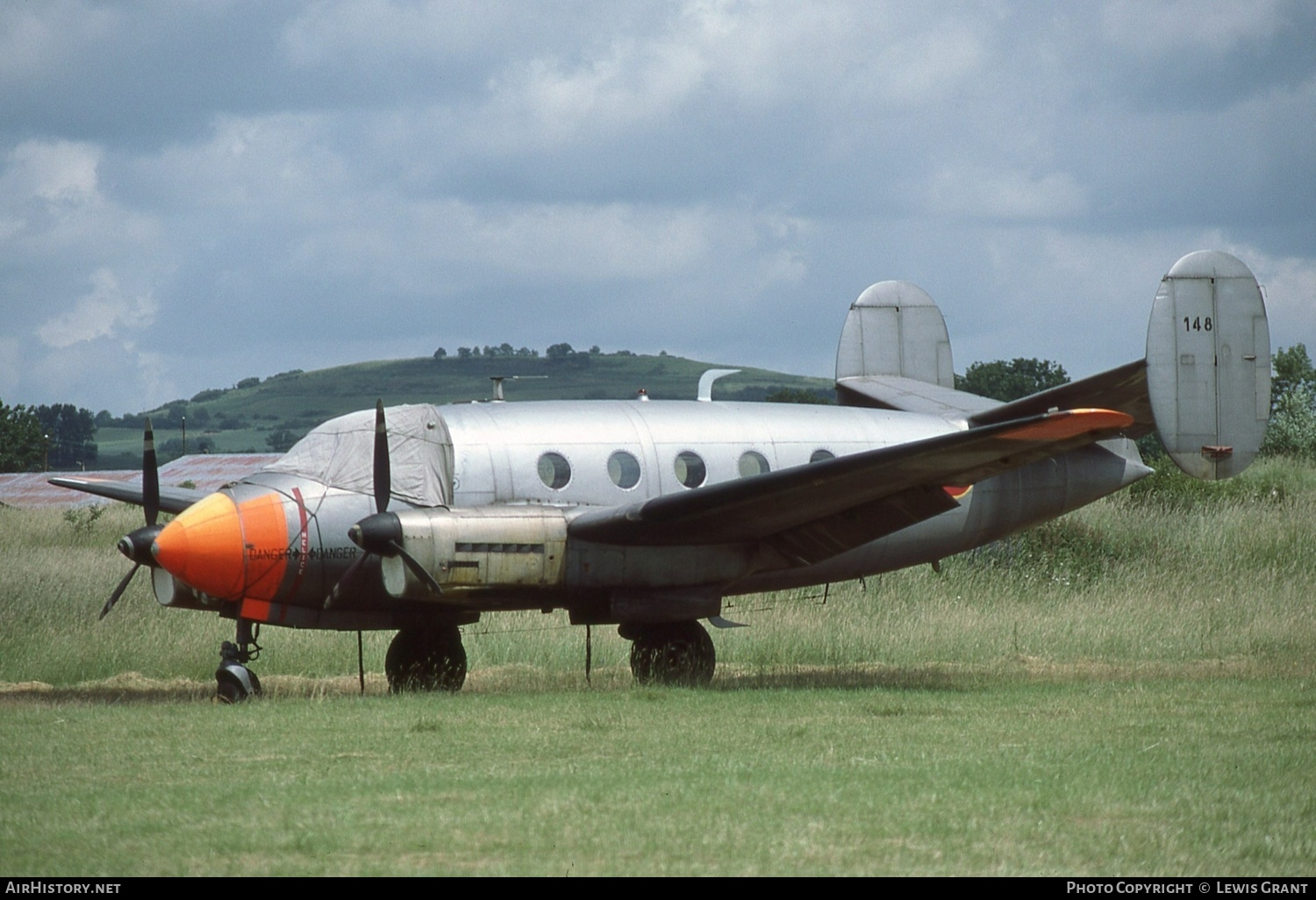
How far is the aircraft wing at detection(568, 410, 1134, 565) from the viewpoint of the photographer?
12.9 metres

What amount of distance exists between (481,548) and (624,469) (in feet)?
6.86

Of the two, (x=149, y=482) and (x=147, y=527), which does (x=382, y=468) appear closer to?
(x=147, y=527)

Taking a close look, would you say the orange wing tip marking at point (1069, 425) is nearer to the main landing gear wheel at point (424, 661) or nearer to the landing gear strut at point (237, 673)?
the main landing gear wheel at point (424, 661)

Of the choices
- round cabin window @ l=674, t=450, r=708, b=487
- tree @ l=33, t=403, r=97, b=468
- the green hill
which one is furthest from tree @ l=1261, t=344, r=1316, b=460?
tree @ l=33, t=403, r=97, b=468

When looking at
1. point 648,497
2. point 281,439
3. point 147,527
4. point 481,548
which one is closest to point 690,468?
point 648,497

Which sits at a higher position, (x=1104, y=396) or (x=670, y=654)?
(x=1104, y=396)

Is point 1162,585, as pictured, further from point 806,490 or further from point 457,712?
point 457,712

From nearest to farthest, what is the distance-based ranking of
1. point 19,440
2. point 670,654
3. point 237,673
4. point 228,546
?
point 228,546 → point 237,673 → point 670,654 → point 19,440

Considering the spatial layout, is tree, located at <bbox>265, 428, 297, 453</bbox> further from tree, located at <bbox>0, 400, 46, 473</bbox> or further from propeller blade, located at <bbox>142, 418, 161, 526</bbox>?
propeller blade, located at <bbox>142, 418, 161, 526</bbox>

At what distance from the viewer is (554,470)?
15039 mm

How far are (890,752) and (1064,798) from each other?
206cm

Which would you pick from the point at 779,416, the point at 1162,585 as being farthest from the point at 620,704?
the point at 1162,585

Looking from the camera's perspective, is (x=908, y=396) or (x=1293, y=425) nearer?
(x=908, y=396)

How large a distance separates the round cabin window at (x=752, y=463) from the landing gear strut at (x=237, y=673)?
5308 millimetres
